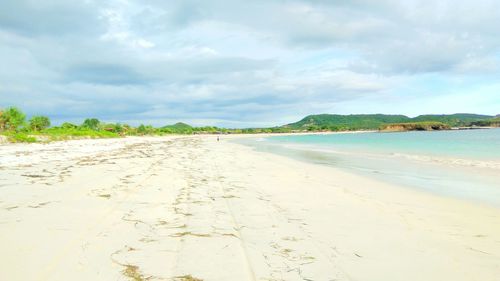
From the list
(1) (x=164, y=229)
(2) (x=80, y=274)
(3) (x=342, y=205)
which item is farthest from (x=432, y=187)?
(2) (x=80, y=274)

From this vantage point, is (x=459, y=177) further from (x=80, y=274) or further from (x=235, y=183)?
(x=80, y=274)

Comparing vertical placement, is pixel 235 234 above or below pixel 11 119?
below

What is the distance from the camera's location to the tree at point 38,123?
56294mm

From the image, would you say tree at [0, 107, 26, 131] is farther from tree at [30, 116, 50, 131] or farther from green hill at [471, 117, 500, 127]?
green hill at [471, 117, 500, 127]

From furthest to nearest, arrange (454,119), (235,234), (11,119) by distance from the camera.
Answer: (454,119) < (11,119) < (235,234)

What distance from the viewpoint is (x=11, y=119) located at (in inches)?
A: 1797

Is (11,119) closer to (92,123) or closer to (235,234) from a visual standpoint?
(92,123)

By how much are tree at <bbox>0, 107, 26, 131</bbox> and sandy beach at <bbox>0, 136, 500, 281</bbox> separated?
4592 centimetres

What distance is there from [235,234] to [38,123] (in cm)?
6430

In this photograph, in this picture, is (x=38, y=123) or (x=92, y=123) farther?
(x=92, y=123)

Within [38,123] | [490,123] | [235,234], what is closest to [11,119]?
[38,123]

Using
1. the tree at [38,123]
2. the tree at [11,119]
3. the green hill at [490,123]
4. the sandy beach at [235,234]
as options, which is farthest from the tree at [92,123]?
the green hill at [490,123]

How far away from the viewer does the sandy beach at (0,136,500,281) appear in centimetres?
339

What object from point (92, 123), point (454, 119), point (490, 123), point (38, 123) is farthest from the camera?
point (454, 119)
